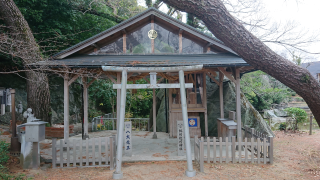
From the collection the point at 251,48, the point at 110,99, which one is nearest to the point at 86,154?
the point at 251,48

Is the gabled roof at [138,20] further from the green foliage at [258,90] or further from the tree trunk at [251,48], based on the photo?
the green foliage at [258,90]

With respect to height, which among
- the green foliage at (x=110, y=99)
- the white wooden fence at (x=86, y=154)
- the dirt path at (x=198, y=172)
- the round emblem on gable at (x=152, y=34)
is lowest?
the dirt path at (x=198, y=172)

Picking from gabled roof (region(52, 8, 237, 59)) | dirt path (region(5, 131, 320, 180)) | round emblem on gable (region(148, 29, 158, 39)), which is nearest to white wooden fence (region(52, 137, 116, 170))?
dirt path (region(5, 131, 320, 180))

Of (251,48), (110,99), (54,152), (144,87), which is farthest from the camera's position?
(110,99)

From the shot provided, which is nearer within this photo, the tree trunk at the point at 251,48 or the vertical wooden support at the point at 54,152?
the tree trunk at the point at 251,48

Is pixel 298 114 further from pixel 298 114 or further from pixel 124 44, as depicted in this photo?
pixel 124 44

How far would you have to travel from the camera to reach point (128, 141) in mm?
6473

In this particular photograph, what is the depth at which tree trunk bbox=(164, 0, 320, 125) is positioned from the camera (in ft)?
12.3

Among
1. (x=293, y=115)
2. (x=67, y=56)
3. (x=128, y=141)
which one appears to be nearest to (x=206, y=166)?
(x=128, y=141)

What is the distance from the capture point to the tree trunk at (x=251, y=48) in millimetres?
3736

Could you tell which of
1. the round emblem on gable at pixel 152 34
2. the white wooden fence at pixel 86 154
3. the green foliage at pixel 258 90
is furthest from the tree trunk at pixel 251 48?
the green foliage at pixel 258 90

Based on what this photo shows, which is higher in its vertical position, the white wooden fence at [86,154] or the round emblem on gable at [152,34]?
the round emblem on gable at [152,34]

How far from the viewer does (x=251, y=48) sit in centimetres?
389

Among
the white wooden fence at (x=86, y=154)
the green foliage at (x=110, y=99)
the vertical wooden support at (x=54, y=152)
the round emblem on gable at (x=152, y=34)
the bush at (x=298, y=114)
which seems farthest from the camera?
the green foliage at (x=110, y=99)
